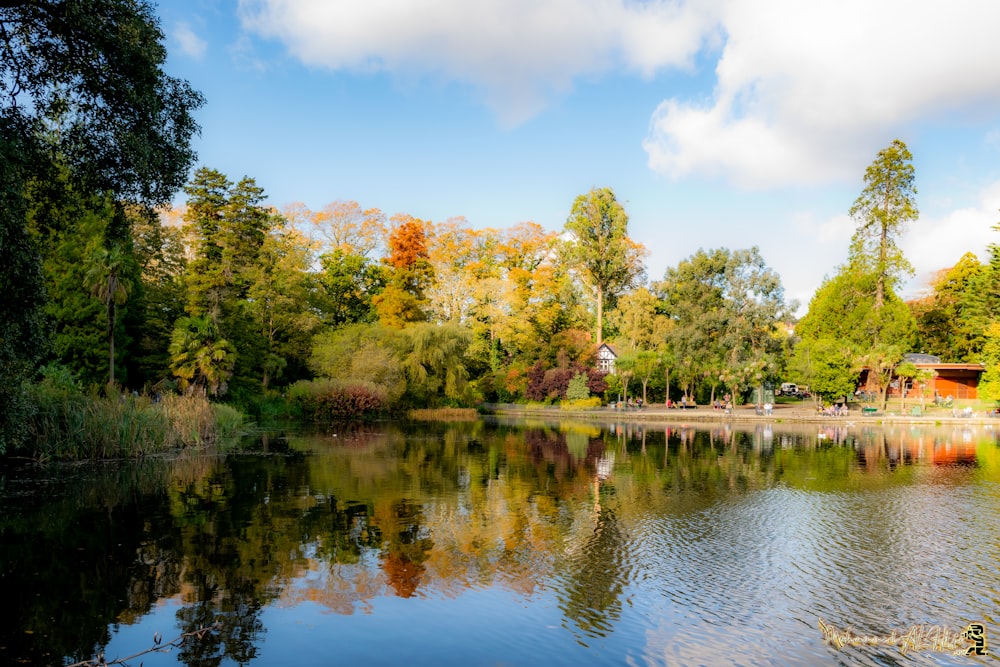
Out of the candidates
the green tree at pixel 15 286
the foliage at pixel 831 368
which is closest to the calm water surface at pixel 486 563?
the green tree at pixel 15 286

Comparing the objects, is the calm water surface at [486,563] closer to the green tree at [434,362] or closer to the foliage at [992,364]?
the green tree at [434,362]

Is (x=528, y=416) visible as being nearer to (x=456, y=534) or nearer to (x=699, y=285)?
(x=699, y=285)

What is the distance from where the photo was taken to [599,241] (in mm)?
55188

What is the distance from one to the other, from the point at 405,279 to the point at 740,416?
25.8 metres

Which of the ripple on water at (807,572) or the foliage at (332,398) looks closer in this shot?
the ripple on water at (807,572)

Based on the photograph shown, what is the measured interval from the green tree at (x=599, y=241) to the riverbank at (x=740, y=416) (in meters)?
9.70

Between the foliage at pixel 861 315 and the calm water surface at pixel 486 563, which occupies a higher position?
the foliage at pixel 861 315

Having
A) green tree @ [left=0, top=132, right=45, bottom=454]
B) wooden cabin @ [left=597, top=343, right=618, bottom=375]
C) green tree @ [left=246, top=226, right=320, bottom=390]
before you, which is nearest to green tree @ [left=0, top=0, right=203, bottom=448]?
green tree @ [left=0, top=132, right=45, bottom=454]

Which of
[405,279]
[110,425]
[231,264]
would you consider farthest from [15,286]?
[405,279]

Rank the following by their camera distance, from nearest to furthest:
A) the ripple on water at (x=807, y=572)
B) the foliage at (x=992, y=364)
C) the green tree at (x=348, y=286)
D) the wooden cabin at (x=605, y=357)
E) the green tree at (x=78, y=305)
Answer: the ripple on water at (x=807, y=572), the green tree at (x=78, y=305), the foliage at (x=992, y=364), the green tree at (x=348, y=286), the wooden cabin at (x=605, y=357)

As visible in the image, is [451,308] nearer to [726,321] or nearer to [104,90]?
[726,321]

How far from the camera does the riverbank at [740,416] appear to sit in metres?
39.8

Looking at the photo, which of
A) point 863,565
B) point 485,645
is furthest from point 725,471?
point 485,645

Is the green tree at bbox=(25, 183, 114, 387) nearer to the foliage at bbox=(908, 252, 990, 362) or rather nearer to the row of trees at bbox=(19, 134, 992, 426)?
the row of trees at bbox=(19, 134, 992, 426)
